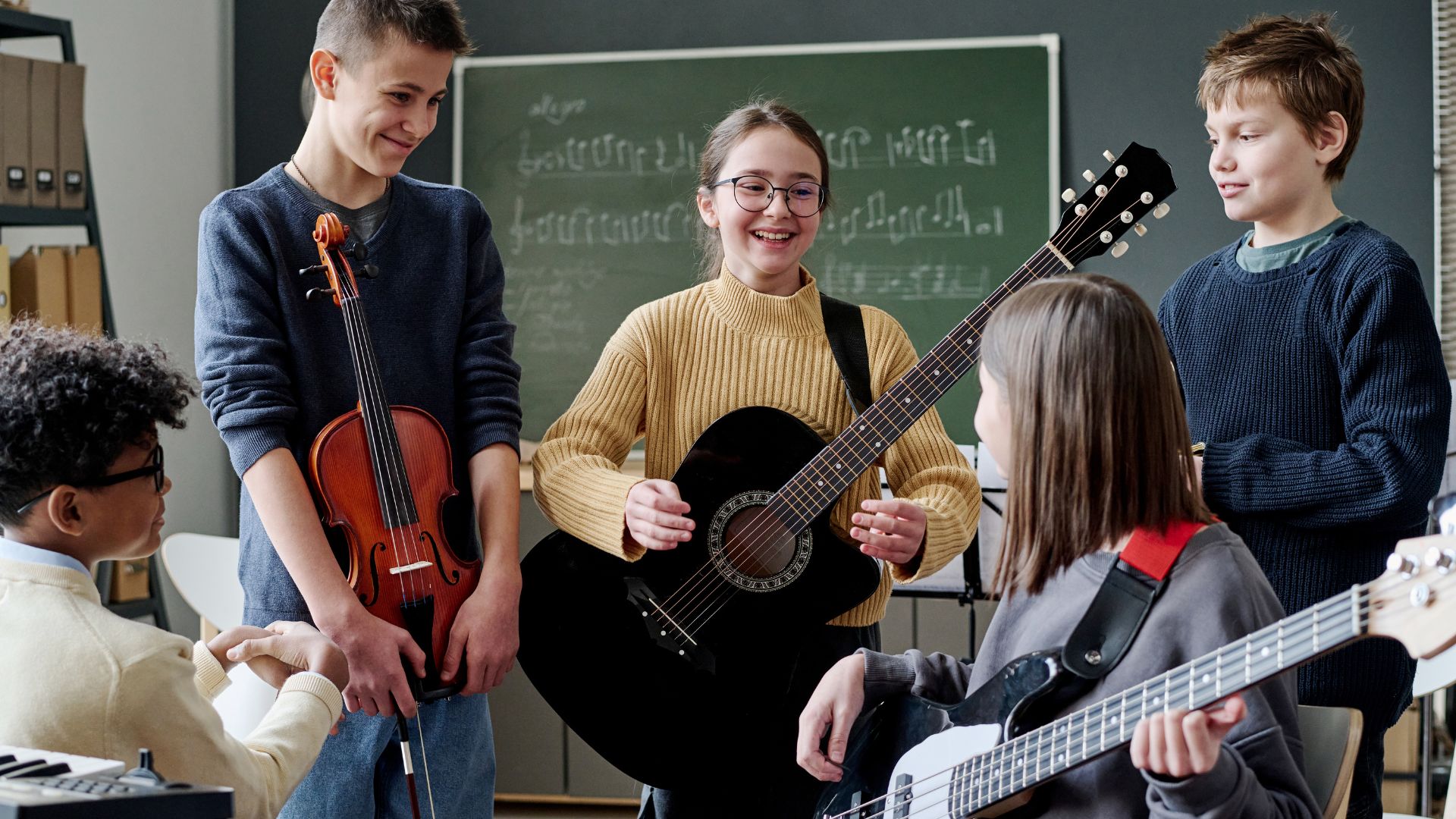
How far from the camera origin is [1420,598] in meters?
0.89

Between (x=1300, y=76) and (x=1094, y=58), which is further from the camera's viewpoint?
(x=1094, y=58)

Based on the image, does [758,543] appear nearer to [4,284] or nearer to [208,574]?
[208,574]

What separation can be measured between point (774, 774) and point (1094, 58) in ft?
9.39

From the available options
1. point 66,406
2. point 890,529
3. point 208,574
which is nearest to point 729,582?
point 890,529

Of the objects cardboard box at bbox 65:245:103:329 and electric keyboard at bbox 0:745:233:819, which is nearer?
electric keyboard at bbox 0:745:233:819

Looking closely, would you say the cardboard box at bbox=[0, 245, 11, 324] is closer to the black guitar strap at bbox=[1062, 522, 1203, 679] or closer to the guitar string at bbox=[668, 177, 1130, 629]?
the guitar string at bbox=[668, 177, 1130, 629]

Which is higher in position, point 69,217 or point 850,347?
point 69,217

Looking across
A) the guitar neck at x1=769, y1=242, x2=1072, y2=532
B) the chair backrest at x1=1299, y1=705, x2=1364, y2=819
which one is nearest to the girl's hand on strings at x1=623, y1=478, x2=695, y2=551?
the guitar neck at x1=769, y1=242, x2=1072, y2=532

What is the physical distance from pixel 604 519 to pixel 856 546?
0.35m

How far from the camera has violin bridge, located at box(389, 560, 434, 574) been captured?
155cm

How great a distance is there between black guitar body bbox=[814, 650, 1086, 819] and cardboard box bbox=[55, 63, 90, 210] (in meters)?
2.76

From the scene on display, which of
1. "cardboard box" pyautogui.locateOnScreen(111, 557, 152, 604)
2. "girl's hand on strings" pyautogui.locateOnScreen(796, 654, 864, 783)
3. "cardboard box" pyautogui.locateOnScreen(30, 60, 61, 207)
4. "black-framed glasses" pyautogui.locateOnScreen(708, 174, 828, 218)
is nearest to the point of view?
"girl's hand on strings" pyautogui.locateOnScreen(796, 654, 864, 783)

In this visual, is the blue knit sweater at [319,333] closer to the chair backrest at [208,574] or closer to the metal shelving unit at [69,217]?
the chair backrest at [208,574]

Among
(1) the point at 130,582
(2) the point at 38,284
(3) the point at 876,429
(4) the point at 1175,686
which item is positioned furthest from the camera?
(1) the point at 130,582
